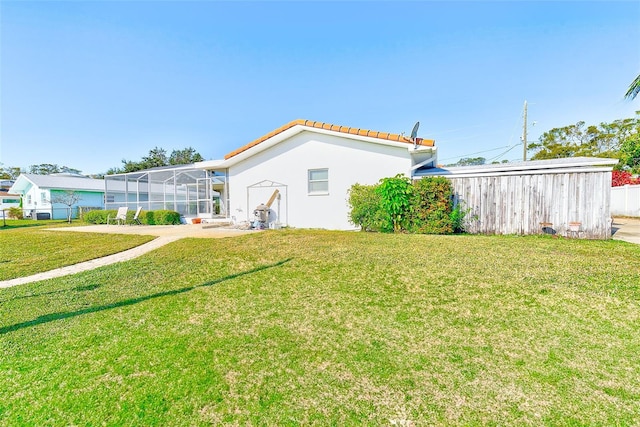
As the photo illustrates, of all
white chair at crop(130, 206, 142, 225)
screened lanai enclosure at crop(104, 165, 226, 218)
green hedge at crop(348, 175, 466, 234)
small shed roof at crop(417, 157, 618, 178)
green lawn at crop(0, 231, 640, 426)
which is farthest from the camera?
white chair at crop(130, 206, 142, 225)

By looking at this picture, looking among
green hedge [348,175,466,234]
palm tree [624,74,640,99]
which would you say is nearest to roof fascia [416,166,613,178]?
green hedge [348,175,466,234]

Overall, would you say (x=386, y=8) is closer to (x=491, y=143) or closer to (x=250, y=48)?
(x=250, y=48)

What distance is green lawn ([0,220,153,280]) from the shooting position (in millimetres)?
6760

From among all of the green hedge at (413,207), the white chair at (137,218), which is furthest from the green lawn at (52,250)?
the green hedge at (413,207)

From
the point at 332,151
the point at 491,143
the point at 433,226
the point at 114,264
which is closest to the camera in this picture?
the point at 114,264

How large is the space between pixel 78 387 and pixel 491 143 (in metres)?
33.8

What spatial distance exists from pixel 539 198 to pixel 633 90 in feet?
13.0

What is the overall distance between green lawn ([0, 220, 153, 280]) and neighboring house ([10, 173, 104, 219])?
81.1 feet

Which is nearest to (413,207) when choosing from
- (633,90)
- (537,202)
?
(537,202)

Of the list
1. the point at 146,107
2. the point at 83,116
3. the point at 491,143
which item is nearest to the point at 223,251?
the point at 146,107

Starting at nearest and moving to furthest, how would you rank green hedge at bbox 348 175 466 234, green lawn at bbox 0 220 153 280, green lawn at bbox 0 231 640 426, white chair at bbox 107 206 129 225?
1. green lawn at bbox 0 231 640 426
2. green lawn at bbox 0 220 153 280
3. green hedge at bbox 348 175 466 234
4. white chair at bbox 107 206 129 225

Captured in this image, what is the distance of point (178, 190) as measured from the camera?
18.3 m

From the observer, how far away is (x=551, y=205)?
9.10 meters

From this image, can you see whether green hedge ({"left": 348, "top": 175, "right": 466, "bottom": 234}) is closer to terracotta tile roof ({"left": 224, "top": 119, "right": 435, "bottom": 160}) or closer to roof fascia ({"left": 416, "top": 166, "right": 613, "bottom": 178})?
roof fascia ({"left": 416, "top": 166, "right": 613, "bottom": 178})
